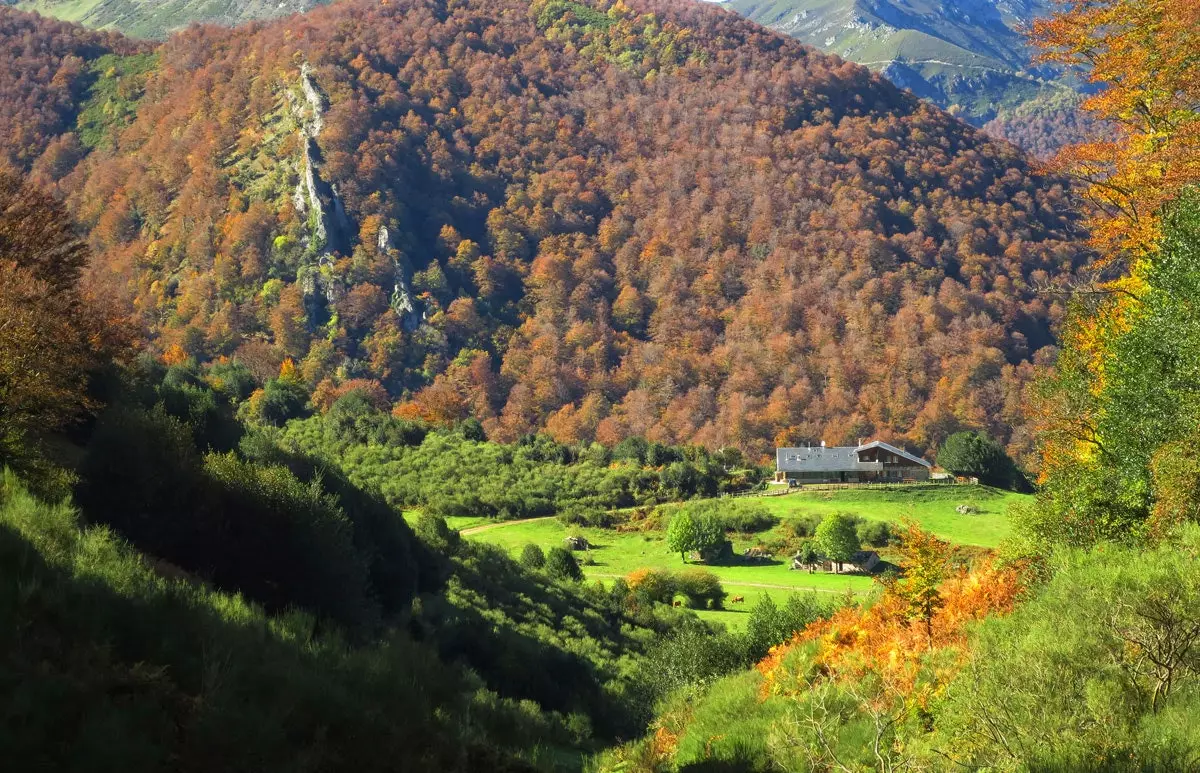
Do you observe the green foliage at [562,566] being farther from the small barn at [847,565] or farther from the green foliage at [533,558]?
the small barn at [847,565]

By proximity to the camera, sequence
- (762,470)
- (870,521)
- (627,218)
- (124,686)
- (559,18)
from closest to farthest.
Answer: (124,686) → (870,521) → (762,470) → (627,218) → (559,18)

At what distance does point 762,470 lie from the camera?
7856cm

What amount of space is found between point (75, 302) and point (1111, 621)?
73.3 ft

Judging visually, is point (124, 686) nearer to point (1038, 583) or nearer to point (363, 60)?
point (1038, 583)

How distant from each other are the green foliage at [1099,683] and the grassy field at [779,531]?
82.6 feet

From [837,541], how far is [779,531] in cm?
852

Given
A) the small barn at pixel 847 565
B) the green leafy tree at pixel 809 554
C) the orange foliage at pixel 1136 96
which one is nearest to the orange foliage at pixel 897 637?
the orange foliage at pixel 1136 96

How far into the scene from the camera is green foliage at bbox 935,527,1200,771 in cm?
937

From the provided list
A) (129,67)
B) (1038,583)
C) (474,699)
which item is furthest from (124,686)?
(129,67)

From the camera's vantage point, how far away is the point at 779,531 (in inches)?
2188

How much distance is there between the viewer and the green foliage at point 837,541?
47.2m

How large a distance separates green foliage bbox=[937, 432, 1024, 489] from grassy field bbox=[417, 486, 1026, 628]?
409cm

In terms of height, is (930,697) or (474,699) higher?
(474,699)

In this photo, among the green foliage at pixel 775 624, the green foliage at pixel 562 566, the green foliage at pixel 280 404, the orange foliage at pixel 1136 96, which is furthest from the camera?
the green foliage at pixel 280 404
